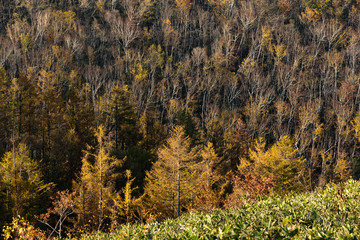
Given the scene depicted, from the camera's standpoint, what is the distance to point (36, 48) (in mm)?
45531

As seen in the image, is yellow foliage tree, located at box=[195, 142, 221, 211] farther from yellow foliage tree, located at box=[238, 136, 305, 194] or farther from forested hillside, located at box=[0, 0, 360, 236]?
yellow foliage tree, located at box=[238, 136, 305, 194]

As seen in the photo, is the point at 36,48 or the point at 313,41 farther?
the point at 313,41

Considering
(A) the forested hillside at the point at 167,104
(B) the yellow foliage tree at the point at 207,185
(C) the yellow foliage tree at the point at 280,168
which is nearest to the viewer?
(B) the yellow foliage tree at the point at 207,185

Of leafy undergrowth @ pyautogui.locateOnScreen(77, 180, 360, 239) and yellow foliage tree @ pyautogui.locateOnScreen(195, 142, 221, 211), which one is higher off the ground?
leafy undergrowth @ pyautogui.locateOnScreen(77, 180, 360, 239)

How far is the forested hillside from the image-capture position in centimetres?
1994

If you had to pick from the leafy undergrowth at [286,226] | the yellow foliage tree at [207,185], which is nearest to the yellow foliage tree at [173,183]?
the yellow foliage tree at [207,185]

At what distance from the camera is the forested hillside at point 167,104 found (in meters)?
19.9

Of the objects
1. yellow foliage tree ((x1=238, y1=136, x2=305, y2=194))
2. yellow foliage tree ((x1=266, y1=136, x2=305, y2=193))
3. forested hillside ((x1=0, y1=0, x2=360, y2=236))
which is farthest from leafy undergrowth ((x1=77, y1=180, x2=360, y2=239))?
yellow foliage tree ((x1=266, y1=136, x2=305, y2=193))

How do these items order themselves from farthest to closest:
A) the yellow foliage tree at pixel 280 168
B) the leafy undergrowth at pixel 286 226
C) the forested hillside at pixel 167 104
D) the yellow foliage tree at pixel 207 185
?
the yellow foliage tree at pixel 280 168
the forested hillside at pixel 167 104
the yellow foliage tree at pixel 207 185
the leafy undergrowth at pixel 286 226

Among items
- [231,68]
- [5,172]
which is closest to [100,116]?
[5,172]

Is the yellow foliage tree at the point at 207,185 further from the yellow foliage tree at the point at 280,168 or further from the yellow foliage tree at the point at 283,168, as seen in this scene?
the yellow foliage tree at the point at 283,168

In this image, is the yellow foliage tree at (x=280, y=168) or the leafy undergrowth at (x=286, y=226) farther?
the yellow foliage tree at (x=280, y=168)

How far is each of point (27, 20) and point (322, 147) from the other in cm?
6571

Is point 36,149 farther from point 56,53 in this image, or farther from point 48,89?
point 56,53
